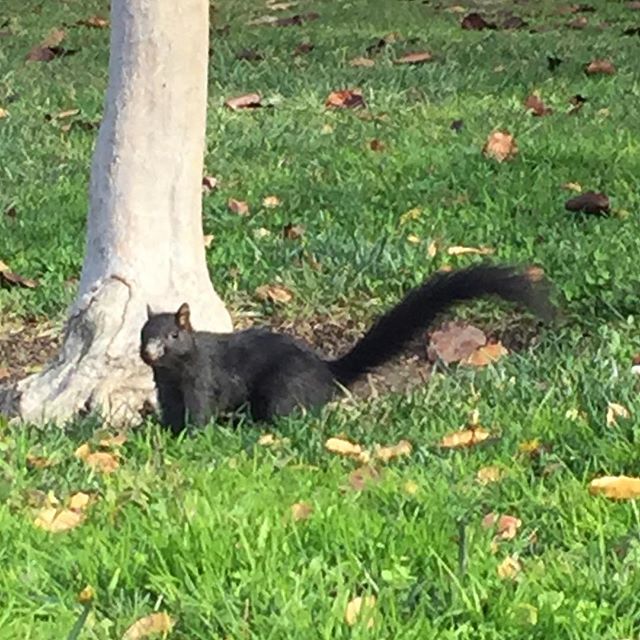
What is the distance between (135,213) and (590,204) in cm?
189

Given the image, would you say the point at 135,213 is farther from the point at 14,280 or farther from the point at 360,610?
the point at 360,610

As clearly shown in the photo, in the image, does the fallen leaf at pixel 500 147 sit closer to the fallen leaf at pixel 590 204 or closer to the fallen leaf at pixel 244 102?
the fallen leaf at pixel 590 204

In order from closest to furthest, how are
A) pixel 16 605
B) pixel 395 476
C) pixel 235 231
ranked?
1. pixel 16 605
2. pixel 395 476
3. pixel 235 231

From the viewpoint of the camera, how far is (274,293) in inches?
201

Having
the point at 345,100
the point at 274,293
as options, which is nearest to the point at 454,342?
the point at 274,293

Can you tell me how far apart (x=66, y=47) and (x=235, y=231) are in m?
4.86

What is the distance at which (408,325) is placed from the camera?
428 cm

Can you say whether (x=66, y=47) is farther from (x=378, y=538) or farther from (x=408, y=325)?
(x=378, y=538)

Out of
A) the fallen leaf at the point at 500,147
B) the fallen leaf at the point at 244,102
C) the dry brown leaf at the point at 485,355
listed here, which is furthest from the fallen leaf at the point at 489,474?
the fallen leaf at the point at 244,102

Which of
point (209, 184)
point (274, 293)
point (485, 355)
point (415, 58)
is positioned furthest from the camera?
point (415, 58)

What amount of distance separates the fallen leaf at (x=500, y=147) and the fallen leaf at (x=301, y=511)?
3613mm

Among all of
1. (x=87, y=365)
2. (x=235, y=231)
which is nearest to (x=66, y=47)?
(x=235, y=231)

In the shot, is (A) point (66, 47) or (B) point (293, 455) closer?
(B) point (293, 455)

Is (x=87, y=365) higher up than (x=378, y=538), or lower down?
lower down
